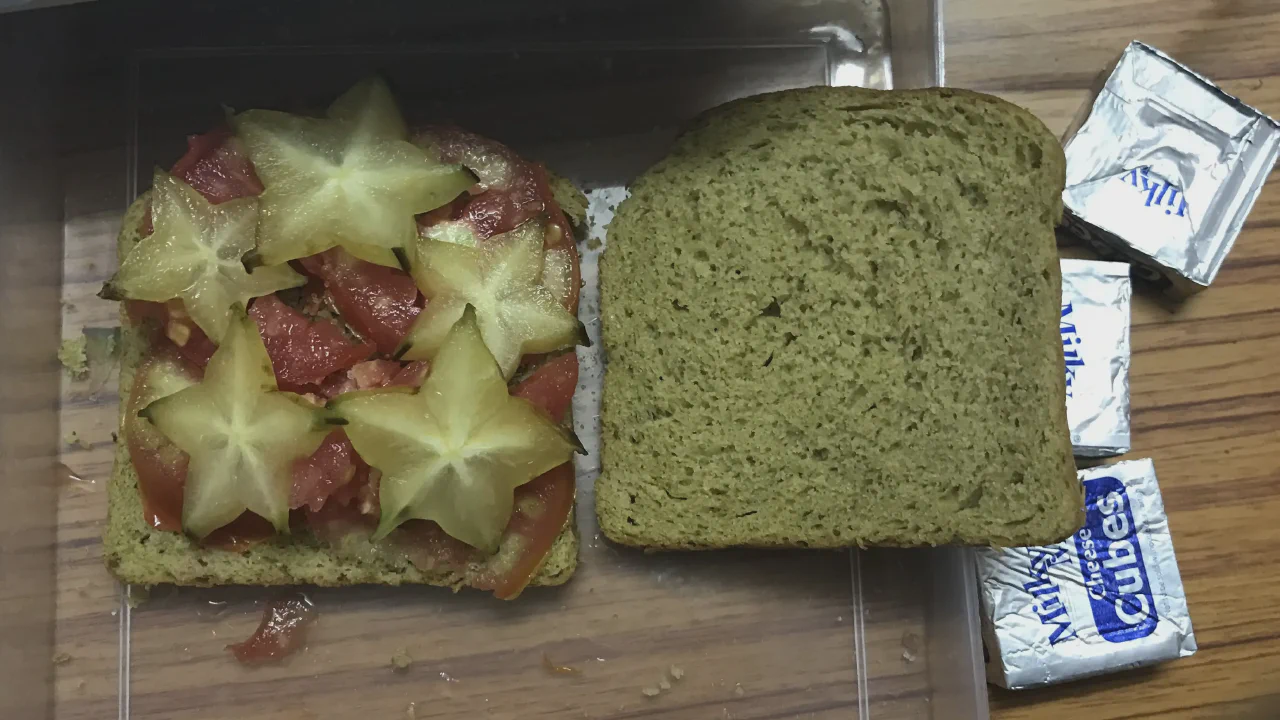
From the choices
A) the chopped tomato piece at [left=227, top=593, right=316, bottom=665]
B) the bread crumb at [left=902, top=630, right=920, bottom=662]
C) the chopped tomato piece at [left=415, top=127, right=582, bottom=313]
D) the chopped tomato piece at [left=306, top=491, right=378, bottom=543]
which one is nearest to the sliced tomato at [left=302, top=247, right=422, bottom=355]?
the chopped tomato piece at [left=415, top=127, right=582, bottom=313]

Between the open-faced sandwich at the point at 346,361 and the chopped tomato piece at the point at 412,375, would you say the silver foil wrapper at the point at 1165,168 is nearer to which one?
the open-faced sandwich at the point at 346,361

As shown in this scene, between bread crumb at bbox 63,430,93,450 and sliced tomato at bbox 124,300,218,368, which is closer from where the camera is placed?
sliced tomato at bbox 124,300,218,368

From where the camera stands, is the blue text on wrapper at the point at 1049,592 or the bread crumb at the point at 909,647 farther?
the bread crumb at the point at 909,647

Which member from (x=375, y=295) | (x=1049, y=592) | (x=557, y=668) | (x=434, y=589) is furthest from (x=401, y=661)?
(x=1049, y=592)

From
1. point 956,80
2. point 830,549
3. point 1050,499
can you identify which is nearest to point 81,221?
point 830,549

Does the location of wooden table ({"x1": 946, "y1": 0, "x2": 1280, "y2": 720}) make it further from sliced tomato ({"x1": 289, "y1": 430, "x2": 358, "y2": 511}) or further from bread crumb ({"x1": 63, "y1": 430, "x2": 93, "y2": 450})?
bread crumb ({"x1": 63, "y1": 430, "x2": 93, "y2": 450})

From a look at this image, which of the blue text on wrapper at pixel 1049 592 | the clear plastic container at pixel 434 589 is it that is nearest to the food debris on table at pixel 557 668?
the clear plastic container at pixel 434 589
